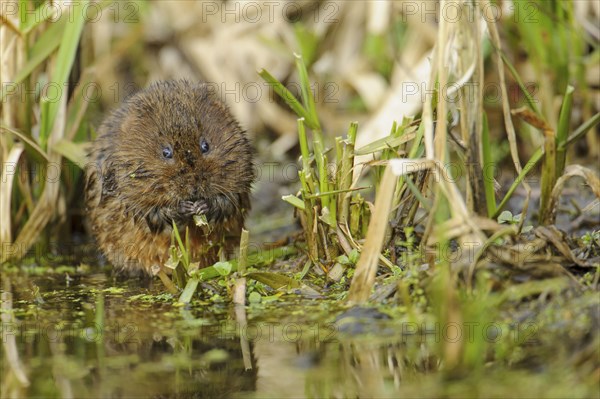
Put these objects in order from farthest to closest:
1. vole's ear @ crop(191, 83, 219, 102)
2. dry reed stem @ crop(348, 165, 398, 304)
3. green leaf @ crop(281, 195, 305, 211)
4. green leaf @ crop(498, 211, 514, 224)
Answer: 1. vole's ear @ crop(191, 83, 219, 102)
2. green leaf @ crop(281, 195, 305, 211)
3. green leaf @ crop(498, 211, 514, 224)
4. dry reed stem @ crop(348, 165, 398, 304)

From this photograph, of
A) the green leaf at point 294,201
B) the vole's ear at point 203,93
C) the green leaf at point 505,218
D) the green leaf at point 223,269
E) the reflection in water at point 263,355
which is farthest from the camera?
the vole's ear at point 203,93

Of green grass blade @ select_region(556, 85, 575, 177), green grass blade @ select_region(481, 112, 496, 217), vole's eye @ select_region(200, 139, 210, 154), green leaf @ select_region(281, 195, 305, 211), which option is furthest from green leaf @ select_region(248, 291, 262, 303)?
green grass blade @ select_region(556, 85, 575, 177)

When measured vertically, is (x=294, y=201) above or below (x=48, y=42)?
below

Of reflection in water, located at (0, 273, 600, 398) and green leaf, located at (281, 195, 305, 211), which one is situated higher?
green leaf, located at (281, 195, 305, 211)

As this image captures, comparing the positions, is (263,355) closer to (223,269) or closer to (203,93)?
(223,269)

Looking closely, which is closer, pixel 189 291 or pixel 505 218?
pixel 505 218

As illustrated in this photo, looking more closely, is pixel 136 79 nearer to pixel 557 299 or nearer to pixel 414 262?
pixel 414 262

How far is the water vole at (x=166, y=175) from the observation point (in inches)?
147

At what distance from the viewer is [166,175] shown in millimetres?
3723

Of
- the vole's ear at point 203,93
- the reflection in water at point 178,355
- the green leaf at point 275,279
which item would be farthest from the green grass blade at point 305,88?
the reflection in water at point 178,355

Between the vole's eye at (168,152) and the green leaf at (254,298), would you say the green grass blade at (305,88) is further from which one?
the green leaf at (254,298)

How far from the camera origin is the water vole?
12.2 feet

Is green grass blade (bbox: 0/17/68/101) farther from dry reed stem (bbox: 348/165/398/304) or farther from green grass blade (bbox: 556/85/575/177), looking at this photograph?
green grass blade (bbox: 556/85/575/177)

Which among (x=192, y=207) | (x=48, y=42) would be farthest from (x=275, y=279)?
(x=48, y=42)
